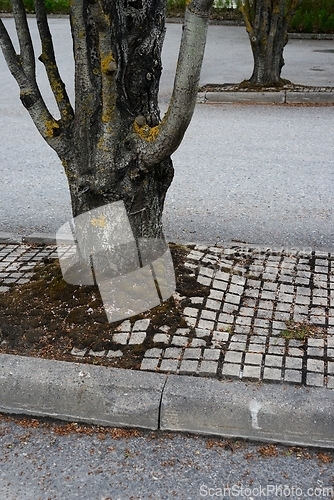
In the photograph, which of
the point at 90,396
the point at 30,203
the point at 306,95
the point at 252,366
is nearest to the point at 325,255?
the point at 252,366

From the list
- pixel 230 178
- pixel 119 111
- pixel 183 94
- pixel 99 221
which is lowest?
pixel 230 178

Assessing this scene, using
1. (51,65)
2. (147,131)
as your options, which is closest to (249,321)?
(147,131)

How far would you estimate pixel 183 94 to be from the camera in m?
2.78

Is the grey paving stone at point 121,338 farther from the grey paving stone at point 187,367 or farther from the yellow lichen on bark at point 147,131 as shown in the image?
the yellow lichen on bark at point 147,131

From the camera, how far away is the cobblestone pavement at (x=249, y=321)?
284 cm

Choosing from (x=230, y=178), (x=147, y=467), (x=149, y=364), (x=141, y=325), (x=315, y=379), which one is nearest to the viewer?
(x=147, y=467)

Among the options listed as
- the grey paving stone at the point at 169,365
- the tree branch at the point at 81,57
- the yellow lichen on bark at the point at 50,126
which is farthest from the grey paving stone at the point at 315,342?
the yellow lichen on bark at the point at 50,126

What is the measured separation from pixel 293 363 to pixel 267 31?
24.7ft

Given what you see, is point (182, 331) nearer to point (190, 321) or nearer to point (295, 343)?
point (190, 321)

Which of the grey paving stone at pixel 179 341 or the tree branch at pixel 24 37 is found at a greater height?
the tree branch at pixel 24 37

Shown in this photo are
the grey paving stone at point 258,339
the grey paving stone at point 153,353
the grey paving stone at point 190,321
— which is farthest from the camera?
the grey paving stone at point 190,321

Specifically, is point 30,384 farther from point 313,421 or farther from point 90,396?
point 313,421

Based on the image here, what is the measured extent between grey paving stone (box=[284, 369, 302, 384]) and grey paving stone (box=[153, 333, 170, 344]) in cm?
60

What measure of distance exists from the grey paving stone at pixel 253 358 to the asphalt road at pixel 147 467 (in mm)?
405
